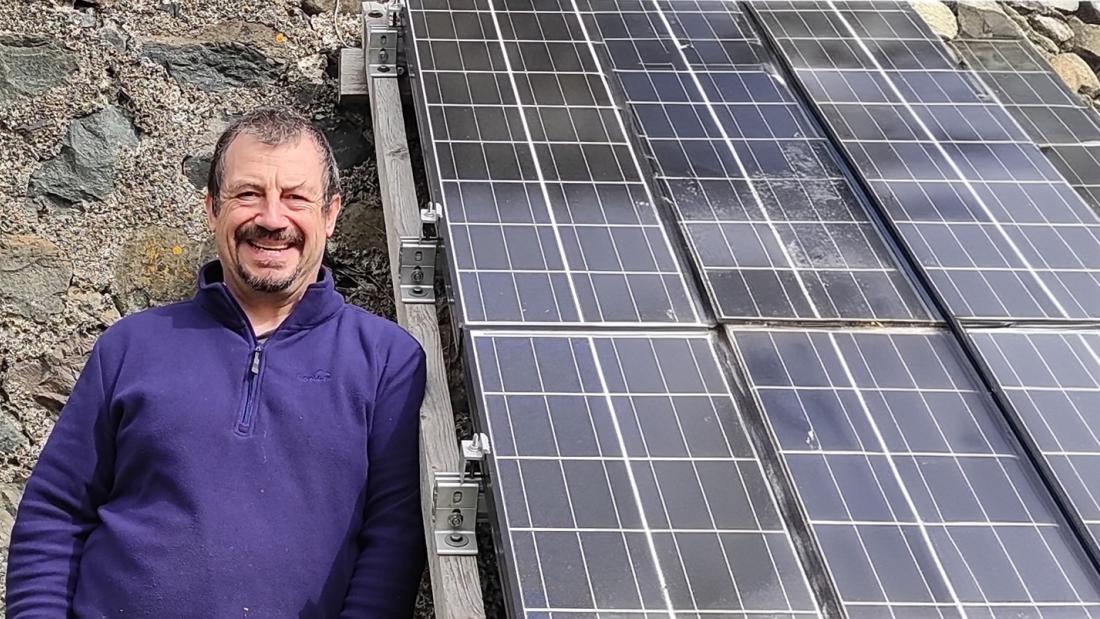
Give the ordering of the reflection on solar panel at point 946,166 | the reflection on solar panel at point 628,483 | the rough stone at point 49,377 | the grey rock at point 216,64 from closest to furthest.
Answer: the reflection on solar panel at point 628,483, the reflection on solar panel at point 946,166, the rough stone at point 49,377, the grey rock at point 216,64

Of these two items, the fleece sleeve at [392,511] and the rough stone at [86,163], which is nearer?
the fleece sleeve at [392,511]

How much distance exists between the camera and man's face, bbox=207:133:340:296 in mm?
3514

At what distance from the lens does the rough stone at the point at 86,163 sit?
462cm

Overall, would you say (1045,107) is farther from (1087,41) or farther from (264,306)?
(264,306)

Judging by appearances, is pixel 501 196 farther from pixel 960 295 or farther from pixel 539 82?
pixel 960 295

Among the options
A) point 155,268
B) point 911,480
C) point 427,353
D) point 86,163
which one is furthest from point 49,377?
point 911,480

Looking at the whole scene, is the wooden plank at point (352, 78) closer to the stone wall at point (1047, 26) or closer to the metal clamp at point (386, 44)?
the metal clamp at point (386, 44)

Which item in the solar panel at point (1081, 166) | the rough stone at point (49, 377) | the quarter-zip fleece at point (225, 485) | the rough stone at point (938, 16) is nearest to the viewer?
the quarter-zip fleece at point (225, 485)

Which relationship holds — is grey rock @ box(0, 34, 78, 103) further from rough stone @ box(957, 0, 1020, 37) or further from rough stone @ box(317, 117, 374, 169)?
rough stone @ box(957, 0, 1020, 37)

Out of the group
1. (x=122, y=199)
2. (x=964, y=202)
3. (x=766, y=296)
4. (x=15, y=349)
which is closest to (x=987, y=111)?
(x=964, y=202)

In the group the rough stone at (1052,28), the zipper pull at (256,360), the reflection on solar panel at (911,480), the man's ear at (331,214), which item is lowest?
the reflection on solar panel at (911,480)

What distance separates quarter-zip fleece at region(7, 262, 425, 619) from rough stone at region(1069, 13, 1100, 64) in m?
3.41

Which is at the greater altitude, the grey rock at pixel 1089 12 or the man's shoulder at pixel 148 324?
the grey rock at pixel 1089 12

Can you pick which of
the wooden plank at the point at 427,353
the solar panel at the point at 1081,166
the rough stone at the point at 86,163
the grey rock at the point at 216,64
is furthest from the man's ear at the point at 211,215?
the solar panel at the point at 1081,166
